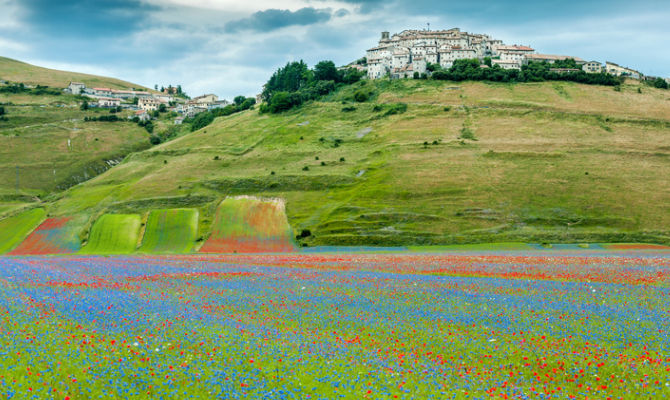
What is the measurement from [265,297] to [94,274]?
55.0 feet

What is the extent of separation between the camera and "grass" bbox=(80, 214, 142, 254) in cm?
7250

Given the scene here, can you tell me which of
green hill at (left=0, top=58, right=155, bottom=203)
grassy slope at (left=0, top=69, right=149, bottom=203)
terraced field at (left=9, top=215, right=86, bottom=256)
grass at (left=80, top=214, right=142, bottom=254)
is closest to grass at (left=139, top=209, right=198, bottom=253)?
grass at (left=80, top=214, right=142, bottom=254)

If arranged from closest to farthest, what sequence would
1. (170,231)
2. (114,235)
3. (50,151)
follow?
(114,235)
(170,231)
(50,151)

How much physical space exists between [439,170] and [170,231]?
53.1 meters

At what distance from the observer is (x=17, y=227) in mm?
87562

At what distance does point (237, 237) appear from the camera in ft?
257

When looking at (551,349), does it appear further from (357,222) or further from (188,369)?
(357,222)

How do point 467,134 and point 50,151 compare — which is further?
point 50,151

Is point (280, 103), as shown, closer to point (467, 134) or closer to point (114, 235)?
point (467, 134)

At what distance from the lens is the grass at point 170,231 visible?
73.4m

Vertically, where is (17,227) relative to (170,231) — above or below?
above

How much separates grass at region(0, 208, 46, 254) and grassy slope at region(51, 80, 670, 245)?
415 centimetres

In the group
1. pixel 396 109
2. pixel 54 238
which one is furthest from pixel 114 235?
pixel 396 109

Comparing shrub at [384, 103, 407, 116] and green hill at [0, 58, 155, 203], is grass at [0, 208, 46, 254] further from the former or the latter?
shrub at [384, 103, 407, 116]
